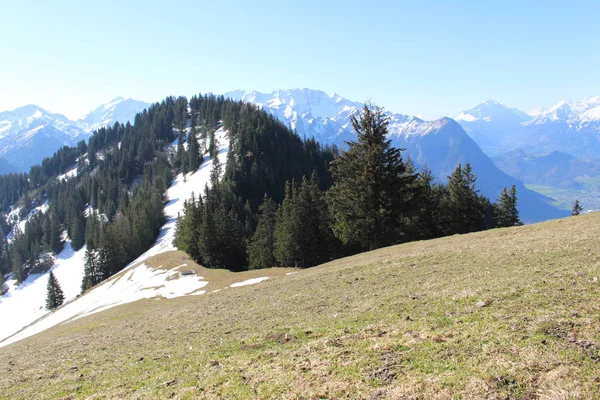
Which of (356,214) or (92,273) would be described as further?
(92,273)

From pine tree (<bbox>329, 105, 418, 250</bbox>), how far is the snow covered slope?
1913 centimetres

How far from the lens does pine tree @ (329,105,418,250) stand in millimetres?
39219

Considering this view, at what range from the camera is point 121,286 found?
211 ft

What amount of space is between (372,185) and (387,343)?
30723 millimetres

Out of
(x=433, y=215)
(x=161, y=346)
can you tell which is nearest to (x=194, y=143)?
(x=433, y=215)

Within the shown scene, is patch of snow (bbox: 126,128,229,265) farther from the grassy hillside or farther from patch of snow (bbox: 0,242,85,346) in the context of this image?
the grassy hillside

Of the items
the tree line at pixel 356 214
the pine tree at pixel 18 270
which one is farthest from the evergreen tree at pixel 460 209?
the pine tree at pixel 18 270

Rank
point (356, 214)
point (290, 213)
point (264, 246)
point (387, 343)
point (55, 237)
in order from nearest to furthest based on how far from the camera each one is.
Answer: point (387, 343) → point (356, 214) → point (290, 213) → point (264, 246) → point (55, 237)

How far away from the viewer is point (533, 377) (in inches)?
270

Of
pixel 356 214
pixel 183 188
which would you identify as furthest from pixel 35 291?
pixel 356 214

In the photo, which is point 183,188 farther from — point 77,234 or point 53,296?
point 53,296

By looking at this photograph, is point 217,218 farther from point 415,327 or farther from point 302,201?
point 415,327

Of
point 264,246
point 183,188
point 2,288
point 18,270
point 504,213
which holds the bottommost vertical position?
point 2,288

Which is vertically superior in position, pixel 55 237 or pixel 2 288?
pixel 55 237
